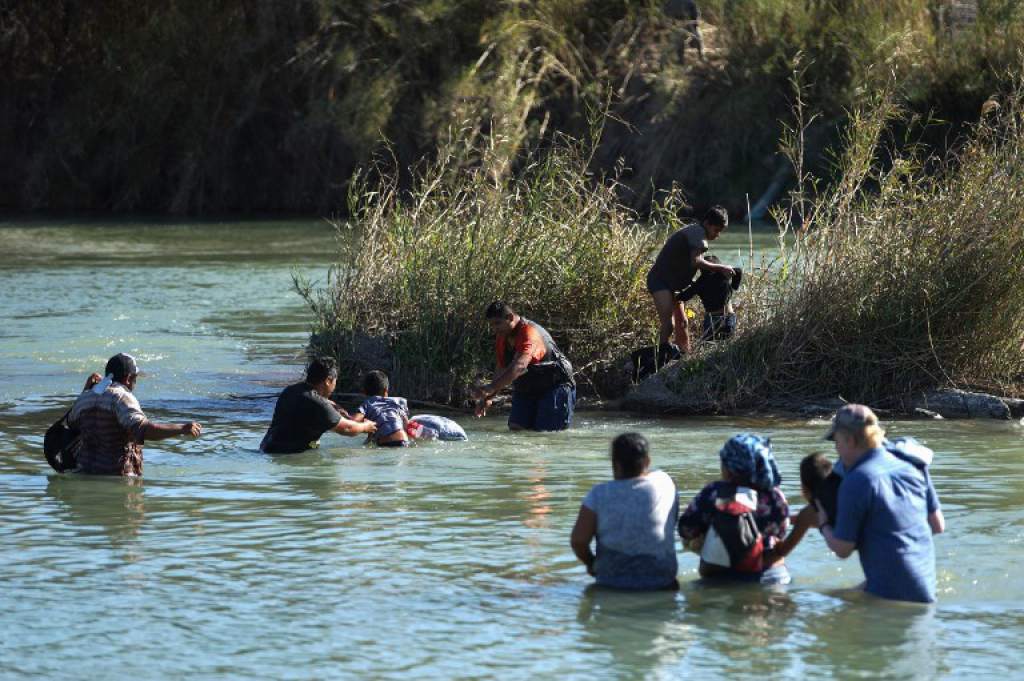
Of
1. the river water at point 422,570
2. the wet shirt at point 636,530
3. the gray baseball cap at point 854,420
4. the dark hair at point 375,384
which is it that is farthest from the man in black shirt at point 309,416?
the gray baseball cap at point 854,420

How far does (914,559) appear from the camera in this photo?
8.52 metres

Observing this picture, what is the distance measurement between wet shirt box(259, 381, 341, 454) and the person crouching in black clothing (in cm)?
406

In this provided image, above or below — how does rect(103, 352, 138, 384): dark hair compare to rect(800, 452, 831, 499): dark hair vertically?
above

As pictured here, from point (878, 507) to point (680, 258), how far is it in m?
7.72

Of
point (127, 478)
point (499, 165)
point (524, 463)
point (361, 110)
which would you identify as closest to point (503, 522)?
point (524, 463)

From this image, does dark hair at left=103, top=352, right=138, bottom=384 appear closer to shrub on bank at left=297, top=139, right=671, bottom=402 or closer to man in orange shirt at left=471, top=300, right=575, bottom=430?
man in orange shirt at left=471, top=300, right=575, bottom=430

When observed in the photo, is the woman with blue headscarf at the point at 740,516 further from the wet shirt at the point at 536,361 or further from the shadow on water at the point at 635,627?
the wet shirt at the point at 536,361

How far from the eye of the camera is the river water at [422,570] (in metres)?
8.27

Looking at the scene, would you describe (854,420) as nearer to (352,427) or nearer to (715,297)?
(352,427)

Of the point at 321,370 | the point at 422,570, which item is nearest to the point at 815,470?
the point at 422,570

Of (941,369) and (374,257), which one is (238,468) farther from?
(941,369)

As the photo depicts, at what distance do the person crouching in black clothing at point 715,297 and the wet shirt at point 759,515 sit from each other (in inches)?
285

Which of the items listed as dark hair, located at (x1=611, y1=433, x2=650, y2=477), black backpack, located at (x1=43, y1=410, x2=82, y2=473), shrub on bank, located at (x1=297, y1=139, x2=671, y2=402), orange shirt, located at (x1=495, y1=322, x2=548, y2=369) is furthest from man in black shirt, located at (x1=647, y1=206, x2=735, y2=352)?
dark hair, located at (x1=611, y1=433, x2=650, y2=477)

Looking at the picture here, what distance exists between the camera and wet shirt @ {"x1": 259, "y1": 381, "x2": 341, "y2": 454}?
43.5 feet
